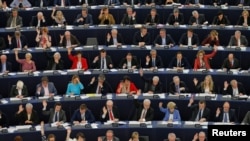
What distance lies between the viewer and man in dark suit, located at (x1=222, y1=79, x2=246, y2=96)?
15609mm

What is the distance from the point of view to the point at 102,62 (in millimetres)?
16875

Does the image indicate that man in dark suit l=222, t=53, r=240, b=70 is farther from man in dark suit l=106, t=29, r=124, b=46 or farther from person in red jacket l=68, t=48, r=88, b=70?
person in red jacket l=68, t=48, r=88, b=70

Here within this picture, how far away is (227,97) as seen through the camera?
50.4 ft

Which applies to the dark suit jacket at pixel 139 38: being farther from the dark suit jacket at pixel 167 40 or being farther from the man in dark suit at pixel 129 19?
the man in dark suit at pixel 129 19

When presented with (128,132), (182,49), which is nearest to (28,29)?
(182,49)

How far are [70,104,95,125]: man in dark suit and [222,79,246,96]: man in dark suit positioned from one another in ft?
11.4

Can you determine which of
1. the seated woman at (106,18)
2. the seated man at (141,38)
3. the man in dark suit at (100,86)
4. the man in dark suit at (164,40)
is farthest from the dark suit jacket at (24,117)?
the seated woman at (106,18)

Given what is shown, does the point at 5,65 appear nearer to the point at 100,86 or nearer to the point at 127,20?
the point at 100,86

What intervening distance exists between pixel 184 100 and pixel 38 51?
446 centimetres

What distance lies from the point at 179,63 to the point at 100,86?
2346 mm

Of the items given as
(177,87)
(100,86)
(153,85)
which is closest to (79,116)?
(100,86)

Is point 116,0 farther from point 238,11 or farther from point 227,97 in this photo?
point 227,97

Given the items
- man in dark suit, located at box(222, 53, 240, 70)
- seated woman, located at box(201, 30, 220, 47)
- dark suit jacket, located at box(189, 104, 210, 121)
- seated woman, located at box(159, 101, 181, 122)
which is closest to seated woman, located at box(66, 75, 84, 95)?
seated woman, located at box(159, 101, 181, 122)

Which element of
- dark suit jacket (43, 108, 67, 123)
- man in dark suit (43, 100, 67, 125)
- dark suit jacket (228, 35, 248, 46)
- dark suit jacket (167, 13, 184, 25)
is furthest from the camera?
dark suit jacket (167, 13, 184, 25)
